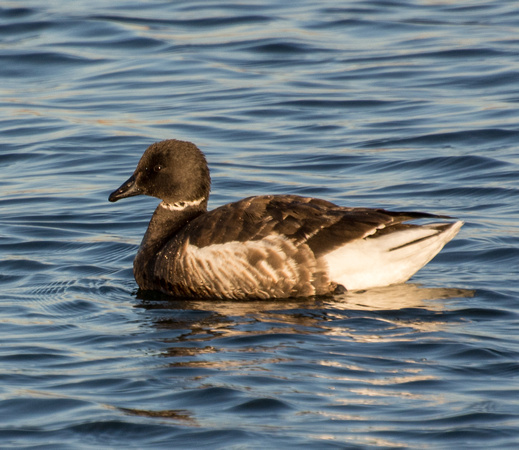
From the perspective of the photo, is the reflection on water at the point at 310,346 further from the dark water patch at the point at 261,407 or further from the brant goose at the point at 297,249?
the brant goose at the point at 297,249

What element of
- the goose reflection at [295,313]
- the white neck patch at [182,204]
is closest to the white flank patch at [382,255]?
the goose reflection at [295,313]

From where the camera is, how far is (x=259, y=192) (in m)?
12.3

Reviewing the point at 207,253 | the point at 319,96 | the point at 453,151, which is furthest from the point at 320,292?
the point at 319,96

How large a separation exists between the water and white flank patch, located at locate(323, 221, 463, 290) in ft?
0.70

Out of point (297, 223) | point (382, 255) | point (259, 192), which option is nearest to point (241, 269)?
point (297, 223)

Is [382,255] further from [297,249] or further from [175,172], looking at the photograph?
[175,172]

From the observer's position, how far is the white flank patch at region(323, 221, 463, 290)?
29.0 feet

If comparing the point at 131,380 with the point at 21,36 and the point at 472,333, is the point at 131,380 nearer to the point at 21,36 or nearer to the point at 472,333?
the point at 472,333

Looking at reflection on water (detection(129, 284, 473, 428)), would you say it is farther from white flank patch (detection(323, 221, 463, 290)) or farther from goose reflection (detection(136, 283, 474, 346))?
white flank patch (detection(323, 221, 463, 290))

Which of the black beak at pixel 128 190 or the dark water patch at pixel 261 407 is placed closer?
the dark water patch at pixel 261 407

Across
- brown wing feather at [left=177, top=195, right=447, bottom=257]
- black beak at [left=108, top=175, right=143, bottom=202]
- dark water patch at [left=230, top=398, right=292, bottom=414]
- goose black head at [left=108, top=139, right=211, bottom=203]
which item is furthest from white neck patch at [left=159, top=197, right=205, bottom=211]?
dark water patch at [left=230, top=398, right=292, bottom=414]

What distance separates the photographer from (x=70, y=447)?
19.9 ft

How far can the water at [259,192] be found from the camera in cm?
648

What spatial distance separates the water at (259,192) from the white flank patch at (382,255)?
21 centimetres
